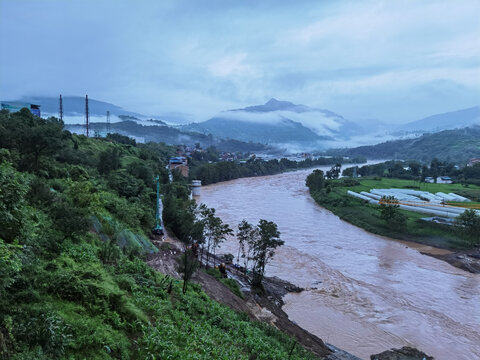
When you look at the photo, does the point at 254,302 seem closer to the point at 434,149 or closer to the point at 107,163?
the point at 107,163

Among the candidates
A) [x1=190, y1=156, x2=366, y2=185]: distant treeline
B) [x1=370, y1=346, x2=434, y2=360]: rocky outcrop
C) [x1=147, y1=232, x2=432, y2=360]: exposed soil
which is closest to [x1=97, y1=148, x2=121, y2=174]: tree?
[x1=147, y1=232, x2=432, y2=360]: exposed soil

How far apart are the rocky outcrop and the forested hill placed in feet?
325

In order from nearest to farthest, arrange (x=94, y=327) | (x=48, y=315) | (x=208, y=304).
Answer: (x=48, y=315)
(x=94, y=327)
(x=208, y=304)

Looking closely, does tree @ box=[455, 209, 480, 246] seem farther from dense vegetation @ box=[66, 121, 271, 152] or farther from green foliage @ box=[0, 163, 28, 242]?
dense vegetation @ box=[66, 121, 271, 152]

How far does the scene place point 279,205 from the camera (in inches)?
1705

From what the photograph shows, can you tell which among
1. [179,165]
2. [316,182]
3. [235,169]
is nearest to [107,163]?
[179,165]

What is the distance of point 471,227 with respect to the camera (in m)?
27.2

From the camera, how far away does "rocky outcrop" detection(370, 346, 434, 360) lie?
1208 centimetres

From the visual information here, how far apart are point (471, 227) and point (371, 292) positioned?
14.2 meters

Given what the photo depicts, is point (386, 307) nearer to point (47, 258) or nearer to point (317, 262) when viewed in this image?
point (317, 262)

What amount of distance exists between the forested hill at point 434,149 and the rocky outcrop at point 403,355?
98954mm

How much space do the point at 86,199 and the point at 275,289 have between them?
10658 millimetres

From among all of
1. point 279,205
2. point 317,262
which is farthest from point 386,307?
point 279,205

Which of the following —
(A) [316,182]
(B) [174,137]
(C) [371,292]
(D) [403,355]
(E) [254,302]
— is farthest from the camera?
(B) [174,137]
